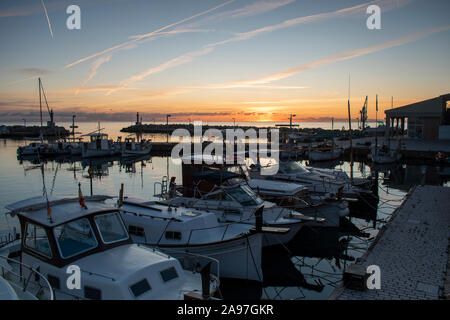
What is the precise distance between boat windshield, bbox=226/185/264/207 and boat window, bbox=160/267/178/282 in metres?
6.78

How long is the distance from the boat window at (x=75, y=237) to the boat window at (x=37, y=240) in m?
0.35

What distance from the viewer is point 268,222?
48.8 feet

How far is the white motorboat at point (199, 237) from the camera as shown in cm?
1208

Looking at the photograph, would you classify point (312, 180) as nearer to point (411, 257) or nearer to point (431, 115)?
point (411, 257)

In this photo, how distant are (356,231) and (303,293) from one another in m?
7.93

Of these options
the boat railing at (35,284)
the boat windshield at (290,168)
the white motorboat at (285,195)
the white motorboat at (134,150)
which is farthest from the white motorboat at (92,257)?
the white motorboat at (134,150)

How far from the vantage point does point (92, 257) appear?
334 inches

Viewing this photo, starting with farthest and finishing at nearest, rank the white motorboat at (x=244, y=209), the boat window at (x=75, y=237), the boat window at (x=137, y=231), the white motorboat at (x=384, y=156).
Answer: the white motorboat at (x=384, y=156) < the white motorboat at (x=244, y=209) < the boat window at (x=137, y=231) < the boat window at (x=75, y=237)

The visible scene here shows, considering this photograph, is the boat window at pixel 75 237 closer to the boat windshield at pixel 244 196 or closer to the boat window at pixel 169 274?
the boat window at pixel 169 274

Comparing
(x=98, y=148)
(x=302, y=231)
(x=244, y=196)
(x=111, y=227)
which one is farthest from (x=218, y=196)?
(x=98, y=148)

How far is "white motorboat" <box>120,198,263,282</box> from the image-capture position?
39.6 ft

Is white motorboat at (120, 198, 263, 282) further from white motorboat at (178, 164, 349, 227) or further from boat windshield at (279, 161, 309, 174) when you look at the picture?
boat windshield at (279, 161, 309, 174)

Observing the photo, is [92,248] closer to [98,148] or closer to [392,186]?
[392,186]

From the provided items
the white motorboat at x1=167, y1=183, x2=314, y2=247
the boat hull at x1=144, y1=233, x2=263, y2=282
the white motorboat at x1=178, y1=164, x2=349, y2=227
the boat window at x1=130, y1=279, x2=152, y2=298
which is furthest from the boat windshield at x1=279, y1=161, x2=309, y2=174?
the boat window at x1=130, y1=279, x2=152, y2=298
